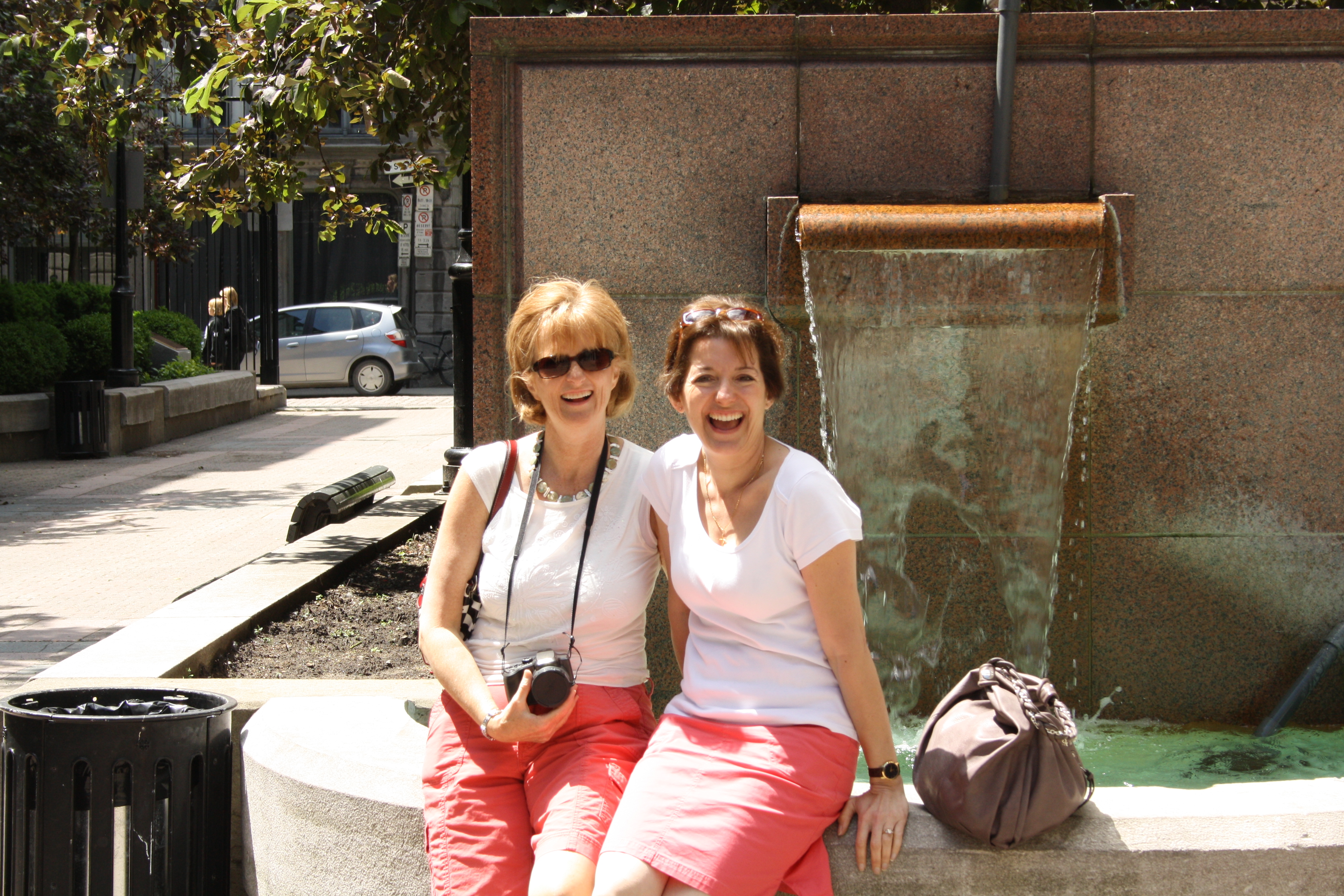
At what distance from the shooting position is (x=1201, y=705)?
4863 mm

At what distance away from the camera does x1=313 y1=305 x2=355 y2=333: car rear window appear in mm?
24250

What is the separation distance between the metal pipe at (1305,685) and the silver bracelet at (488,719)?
10.3 feet

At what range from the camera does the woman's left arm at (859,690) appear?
9.12 ft

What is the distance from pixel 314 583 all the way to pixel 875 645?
112 inches

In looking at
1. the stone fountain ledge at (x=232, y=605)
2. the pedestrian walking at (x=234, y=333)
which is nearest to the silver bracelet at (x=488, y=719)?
the stone fountain ledge at (x=232, y=605)

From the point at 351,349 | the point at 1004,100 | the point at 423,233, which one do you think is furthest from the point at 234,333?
the point at 1004,100

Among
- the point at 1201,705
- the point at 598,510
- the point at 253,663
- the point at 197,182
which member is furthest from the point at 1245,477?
the point at 197,182

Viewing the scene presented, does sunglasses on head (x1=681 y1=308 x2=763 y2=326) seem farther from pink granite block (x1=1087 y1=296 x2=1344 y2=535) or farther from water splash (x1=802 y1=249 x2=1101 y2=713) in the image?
pink granite block (x1=1087 y1=296 x2=1344 y2=535)

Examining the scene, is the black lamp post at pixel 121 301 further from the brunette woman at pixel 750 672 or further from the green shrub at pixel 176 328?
the brunette woman at pixel 750 672

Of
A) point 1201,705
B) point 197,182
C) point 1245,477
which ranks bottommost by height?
point 1201,705

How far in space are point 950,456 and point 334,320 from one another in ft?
68.7

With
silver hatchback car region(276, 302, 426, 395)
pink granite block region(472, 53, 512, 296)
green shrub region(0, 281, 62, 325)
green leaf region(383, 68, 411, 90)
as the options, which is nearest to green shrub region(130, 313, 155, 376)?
green shrub region(0, 281, 62, 325)

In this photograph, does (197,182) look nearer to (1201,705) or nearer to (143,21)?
(143,21)

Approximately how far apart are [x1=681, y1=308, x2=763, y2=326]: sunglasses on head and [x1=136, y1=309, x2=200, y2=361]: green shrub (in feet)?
59.9
